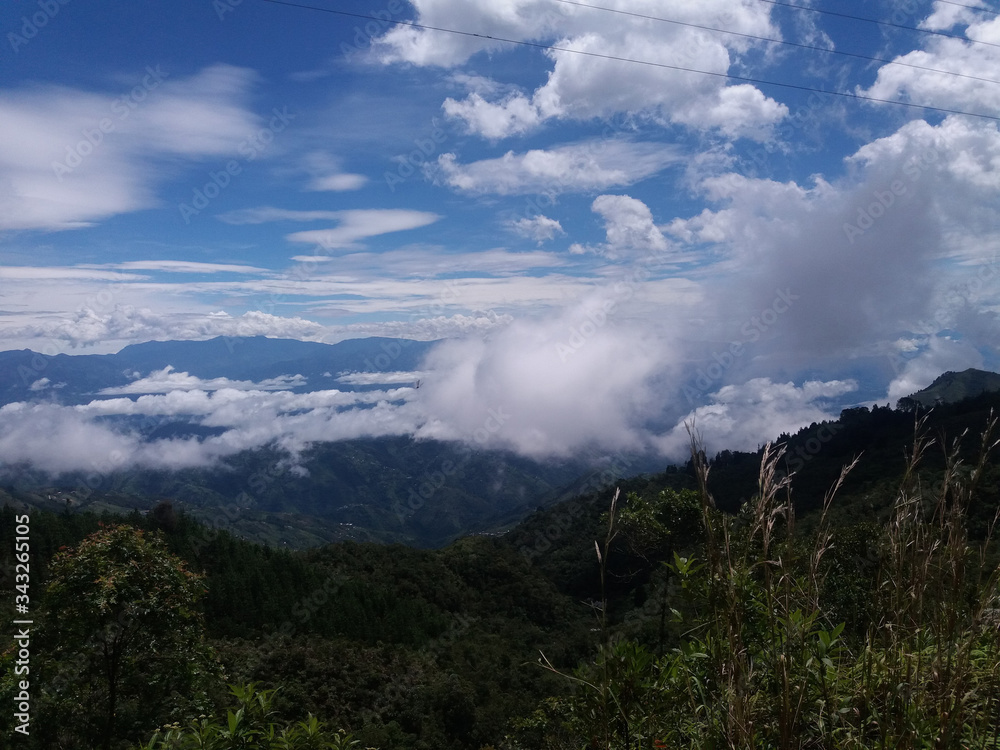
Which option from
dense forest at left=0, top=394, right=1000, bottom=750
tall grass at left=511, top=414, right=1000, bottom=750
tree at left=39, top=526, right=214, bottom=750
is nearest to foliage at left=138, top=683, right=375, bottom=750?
dense forest at left=0, top=394, right=1000, bottom=750

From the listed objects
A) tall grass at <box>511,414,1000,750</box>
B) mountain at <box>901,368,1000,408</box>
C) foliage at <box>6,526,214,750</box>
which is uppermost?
mountain at <box>901,368,1000,408</box>

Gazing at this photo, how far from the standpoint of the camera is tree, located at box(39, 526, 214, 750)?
6.63 metres

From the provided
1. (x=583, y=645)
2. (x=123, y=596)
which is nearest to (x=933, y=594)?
(x=123, y=596)

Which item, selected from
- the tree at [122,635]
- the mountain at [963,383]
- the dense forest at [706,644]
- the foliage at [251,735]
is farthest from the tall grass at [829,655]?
the mountain at [963,383]

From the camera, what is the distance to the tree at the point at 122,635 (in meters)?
6.63

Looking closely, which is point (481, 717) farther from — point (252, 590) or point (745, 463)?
point (745, 463)

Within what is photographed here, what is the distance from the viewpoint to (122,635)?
709cm

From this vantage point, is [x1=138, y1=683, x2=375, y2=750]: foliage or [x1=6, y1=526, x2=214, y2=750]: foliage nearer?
[x1=138, y1=683, x2=375, y2=750]: foliage

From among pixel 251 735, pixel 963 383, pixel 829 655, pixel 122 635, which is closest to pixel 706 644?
pixel 829 655

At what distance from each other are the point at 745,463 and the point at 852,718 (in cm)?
10438

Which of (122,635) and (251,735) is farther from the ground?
(251,735)

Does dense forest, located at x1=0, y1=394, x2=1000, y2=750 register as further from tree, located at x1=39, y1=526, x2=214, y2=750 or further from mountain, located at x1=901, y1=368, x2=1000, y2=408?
mountain, located at x1=901, y1=368, x2=1000, y2=408

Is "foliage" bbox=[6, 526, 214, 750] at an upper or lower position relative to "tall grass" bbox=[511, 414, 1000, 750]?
lower

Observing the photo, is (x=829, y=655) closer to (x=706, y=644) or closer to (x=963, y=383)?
(x=706, y=644)
